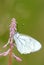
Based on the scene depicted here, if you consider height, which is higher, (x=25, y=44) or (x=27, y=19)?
(x=25, y=44)

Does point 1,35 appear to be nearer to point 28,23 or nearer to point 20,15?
point 20,15

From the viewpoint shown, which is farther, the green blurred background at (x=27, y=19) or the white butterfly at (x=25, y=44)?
the green blurred background at (x=27, y=19)

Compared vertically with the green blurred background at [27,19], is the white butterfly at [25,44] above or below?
above

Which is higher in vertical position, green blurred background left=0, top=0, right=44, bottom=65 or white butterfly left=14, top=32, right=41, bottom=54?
white butterfly left=14, top=32, right=41, bottom=54

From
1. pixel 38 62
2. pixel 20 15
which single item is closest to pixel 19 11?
pixel 20 15

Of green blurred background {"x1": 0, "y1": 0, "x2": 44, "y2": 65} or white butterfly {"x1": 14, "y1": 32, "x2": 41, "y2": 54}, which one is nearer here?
white butterfly {"x1": 14, "y1": 32, "x2": 41, "y2": 54}
